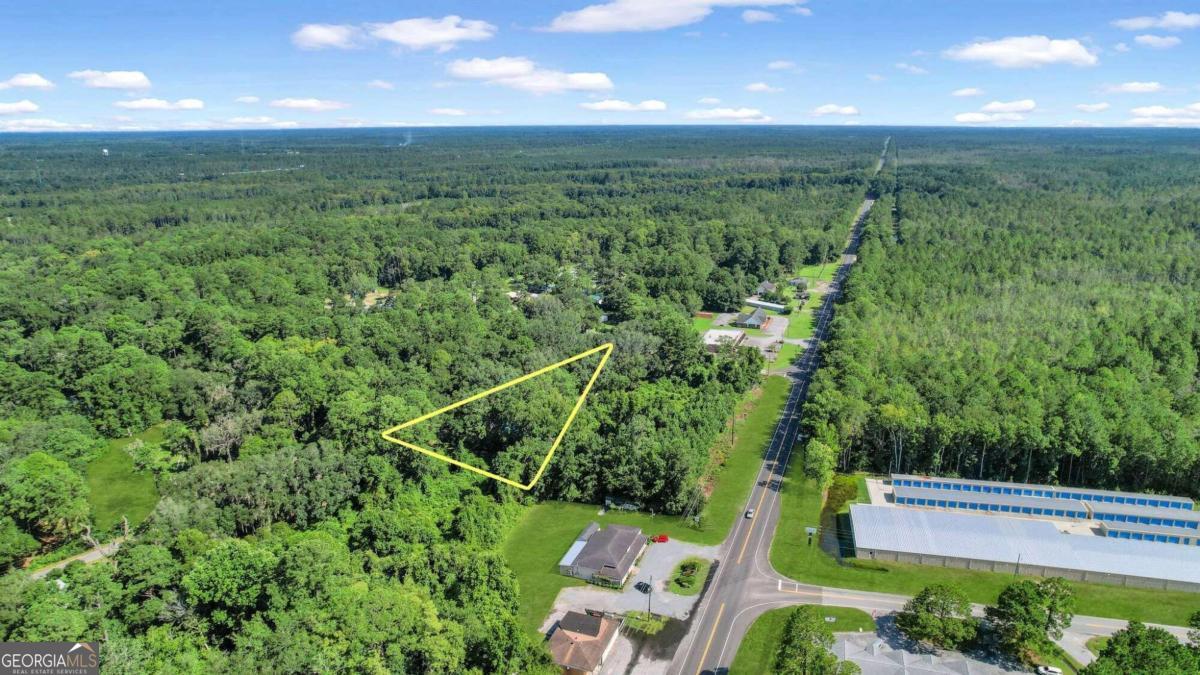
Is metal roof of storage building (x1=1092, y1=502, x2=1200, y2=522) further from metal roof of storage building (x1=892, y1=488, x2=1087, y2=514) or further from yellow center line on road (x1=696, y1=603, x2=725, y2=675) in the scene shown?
yellow center line on road (x1=696, y1=603, x2=725, y2=675)

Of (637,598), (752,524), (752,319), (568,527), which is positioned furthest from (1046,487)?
(752,319)

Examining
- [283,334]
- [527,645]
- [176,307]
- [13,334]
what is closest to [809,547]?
[527,645]

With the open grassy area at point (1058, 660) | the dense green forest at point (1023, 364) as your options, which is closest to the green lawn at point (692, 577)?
the dense green forest at point (1023, 364)

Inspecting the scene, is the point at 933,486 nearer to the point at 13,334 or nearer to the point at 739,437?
the point at 739,437

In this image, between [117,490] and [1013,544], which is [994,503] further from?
[117,490]

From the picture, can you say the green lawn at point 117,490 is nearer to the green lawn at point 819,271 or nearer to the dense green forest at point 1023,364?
the dense green forest at point 1023,364
